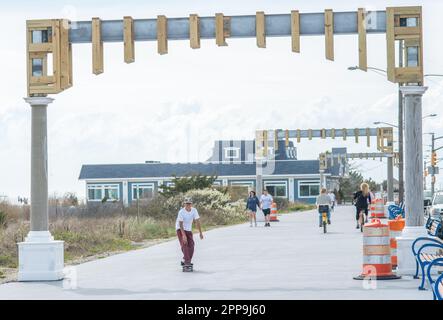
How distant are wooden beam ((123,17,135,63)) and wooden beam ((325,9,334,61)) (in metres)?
3.74

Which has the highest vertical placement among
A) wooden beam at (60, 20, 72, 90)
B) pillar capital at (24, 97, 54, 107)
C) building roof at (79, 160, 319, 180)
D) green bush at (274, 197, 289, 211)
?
wooden beam at (60, 20, 72, 90)

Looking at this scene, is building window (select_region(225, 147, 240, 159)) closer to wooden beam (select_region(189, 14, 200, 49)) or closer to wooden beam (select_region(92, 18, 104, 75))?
wooden beam (select_region(92, 18, 104, 75))

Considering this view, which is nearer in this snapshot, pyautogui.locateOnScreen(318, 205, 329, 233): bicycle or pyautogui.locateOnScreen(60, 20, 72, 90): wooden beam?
pyautogui.locateOnScreen(60, 20, 72, 90): wooden beam

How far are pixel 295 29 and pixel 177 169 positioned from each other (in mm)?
86270

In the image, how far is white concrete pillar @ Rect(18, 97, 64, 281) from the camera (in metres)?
18.0

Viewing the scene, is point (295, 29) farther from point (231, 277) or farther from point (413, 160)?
point (231, 277)

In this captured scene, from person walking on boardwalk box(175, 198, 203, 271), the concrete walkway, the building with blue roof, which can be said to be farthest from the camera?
the building with blue roof

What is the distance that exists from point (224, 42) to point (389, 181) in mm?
44590

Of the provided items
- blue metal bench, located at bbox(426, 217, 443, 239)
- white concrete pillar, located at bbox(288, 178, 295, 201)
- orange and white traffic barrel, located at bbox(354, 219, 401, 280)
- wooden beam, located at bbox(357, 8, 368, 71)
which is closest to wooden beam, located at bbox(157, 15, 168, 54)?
wooden beam, located at bbox(357, 8, 368, 71)

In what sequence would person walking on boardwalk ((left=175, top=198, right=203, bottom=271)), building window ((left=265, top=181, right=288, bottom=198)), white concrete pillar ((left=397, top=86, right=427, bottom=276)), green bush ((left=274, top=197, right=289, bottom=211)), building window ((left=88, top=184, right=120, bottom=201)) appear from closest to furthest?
white concrete pillar ((left=397, top=86, right=427, bottom=276)) → person walking on boardwalk ((left=175, top=198, right=203, bottom=271)) → green bush ((left=274, top=197, right=289, bottom=211)) → building window ((left=88, top=184, right=120, bottom=201)) → building window ((left=265, top=181, right=288, bottom=198))

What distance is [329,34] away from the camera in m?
18.8

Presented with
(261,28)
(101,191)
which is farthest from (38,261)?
(101,191)

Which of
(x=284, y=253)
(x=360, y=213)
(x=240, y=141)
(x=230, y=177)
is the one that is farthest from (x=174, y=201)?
(x=240, y=141)

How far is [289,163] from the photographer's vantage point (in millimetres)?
106625
